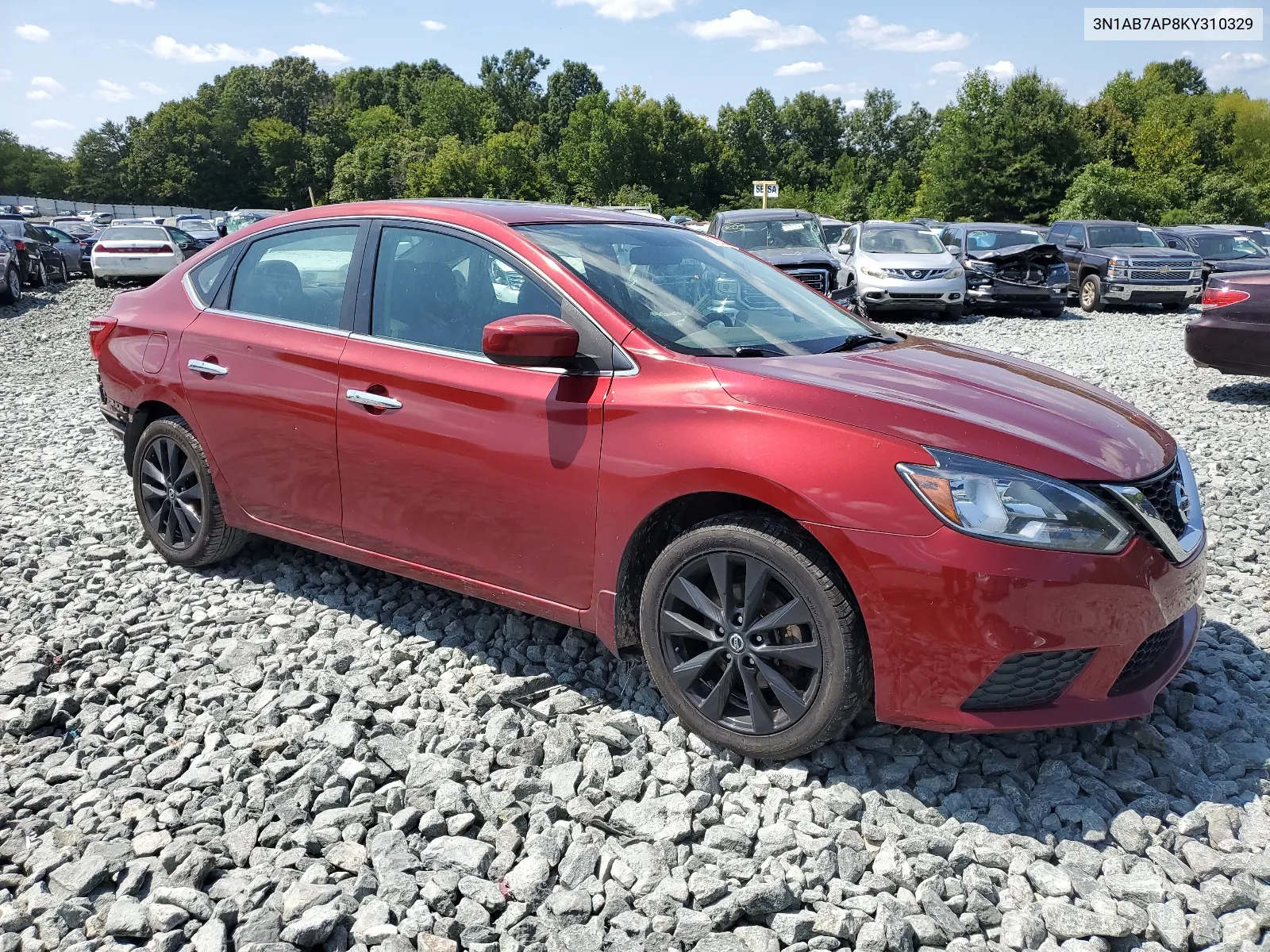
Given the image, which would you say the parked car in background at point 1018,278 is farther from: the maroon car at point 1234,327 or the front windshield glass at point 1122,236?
the maroon car at point 1234,327

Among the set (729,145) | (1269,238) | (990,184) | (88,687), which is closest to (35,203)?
(729,145)

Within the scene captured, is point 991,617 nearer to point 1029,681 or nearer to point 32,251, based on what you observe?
point 1029,681

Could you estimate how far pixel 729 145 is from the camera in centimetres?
10169

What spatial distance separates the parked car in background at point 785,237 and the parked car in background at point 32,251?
14505 millimetres

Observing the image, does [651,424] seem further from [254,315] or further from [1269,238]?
[1269,238]

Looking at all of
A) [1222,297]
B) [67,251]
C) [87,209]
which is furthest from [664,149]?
[1222,297]

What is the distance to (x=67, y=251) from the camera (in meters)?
25.8

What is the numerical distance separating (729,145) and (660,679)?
104 metres

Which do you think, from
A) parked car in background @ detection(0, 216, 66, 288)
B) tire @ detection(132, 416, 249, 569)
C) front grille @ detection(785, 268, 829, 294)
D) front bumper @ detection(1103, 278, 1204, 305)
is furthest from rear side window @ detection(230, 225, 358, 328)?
parked car in background @ detection(0, 216, 66, 288)

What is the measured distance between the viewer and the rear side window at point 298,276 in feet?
13.4

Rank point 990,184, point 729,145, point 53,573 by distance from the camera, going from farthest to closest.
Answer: point 729,145
point 990,184
point 53,573

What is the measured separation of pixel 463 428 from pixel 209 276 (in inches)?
75.9

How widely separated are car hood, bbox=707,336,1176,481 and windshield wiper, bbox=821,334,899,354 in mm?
93

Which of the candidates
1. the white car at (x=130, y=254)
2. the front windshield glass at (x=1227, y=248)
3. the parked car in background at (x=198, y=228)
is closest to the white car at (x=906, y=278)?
the front windshield glass at (x=1227, y=248)
